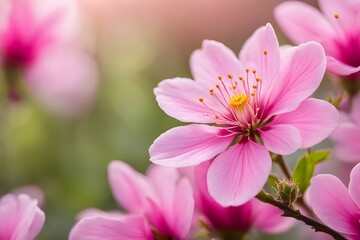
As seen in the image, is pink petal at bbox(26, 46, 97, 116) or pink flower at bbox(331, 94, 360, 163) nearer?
pink flower at bbox(331, 94, 360, 163)

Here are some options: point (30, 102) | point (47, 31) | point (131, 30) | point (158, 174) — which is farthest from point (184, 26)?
point (158, 174)

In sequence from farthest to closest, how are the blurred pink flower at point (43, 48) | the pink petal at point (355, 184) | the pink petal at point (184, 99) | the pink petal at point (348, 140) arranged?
1. the blurred pink flower at point (43, 48)
2. the pink petal at point (348, 140)
3. the pink petal at point (184, 99)
4. the pink petal at point (355, 184)

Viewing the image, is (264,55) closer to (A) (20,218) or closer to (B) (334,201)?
(B) (334,201)

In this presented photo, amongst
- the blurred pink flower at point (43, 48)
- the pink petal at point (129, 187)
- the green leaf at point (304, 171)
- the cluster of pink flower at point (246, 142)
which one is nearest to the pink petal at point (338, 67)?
the cluster of pink flower at point (246, 142)

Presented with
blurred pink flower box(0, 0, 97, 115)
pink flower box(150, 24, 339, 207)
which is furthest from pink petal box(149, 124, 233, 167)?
blurred pink flower box(0, 0, 97, 115)

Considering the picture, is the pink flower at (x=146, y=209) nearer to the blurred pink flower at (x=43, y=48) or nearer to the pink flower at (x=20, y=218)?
the pink flower at (x=20, y=218)

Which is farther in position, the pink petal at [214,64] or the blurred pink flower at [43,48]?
the blurred pink flower at [43,48]

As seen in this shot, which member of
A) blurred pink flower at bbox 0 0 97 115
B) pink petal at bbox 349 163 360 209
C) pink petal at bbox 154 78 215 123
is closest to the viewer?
pink petal at bbox 349 163 360 209

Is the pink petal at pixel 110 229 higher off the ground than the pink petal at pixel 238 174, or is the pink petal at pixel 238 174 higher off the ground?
the pink petal at pixel 238 174

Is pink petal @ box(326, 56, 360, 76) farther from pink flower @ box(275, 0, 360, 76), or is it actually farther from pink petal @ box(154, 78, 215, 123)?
pink petal @ box(154, 78, 215, 123)
